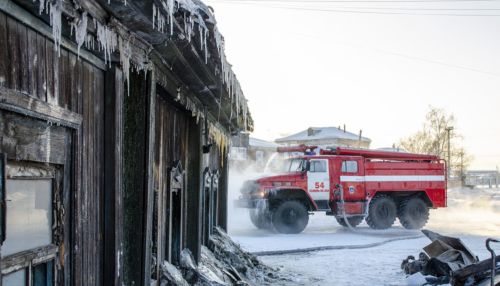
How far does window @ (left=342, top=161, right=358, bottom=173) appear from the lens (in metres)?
18.2

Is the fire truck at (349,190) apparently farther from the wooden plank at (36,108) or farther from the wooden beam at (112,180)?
the wooden plank at (36,108)

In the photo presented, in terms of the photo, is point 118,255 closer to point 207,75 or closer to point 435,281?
point 207,75

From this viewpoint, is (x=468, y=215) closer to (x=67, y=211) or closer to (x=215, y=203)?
(x=215, y=203)

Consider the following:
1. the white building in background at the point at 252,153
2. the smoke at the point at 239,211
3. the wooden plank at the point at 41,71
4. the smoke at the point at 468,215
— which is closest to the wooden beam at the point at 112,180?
the wooden plank at the point at 41,71

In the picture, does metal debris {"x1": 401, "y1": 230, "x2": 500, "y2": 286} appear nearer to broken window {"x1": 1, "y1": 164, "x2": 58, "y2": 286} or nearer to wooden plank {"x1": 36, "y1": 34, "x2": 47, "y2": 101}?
broken window {"x1": 1, "y1": 164, "x2": 58, "y2": 286}

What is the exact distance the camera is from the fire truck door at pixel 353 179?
18109mm

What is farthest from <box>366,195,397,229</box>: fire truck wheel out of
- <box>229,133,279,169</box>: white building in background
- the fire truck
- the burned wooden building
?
the burned wooden building

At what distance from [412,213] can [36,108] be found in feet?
60.1

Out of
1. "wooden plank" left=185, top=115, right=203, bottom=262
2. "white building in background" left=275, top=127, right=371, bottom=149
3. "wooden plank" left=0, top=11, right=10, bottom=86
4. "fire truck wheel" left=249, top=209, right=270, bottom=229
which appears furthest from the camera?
"white building in background" left=275, top=127, right=371, bottom=149

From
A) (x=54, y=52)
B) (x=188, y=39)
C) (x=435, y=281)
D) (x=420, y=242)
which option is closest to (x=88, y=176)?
(x=54, y=52)

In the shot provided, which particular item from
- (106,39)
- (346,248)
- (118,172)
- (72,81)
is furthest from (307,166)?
(72,81)

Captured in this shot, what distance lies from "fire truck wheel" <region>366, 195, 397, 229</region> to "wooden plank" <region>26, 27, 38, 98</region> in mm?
17135

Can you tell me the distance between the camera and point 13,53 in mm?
2281

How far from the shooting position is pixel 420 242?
15.6 metres
